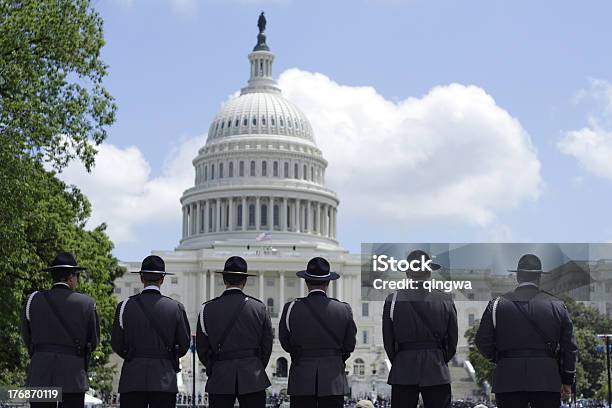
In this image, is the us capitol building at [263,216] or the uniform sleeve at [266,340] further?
the us capitol building at [263,216]

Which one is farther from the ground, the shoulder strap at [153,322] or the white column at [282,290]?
the white column at [282,290]

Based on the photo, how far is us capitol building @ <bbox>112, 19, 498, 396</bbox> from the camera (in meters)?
152

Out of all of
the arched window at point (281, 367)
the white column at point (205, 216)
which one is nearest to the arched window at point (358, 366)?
the arched window at point (281, 367)

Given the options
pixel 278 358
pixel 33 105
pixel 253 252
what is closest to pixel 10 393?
pixel 33 105

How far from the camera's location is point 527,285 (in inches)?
602

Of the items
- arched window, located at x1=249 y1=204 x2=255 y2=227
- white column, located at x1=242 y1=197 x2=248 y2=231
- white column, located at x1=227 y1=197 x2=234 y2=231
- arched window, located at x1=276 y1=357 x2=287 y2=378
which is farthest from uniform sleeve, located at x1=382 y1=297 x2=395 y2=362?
arched window, located at x1=249 y1=204 x2=255 y2=227

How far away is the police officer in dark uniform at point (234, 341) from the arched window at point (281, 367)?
122639 millimetres

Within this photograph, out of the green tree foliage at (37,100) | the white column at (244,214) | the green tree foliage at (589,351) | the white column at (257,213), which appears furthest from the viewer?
the white column at (244,214)

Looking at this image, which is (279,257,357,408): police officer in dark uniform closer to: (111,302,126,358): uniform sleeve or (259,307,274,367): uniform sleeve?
(259,307,274,367): uniform sleeve

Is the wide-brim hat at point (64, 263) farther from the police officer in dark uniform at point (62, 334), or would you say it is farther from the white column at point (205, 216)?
the white column at point (205, 216)

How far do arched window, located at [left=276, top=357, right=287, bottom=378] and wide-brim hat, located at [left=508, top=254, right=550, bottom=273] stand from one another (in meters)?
123

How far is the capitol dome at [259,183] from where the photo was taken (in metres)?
161

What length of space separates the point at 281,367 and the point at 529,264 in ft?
416

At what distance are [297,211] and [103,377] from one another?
87.9m
